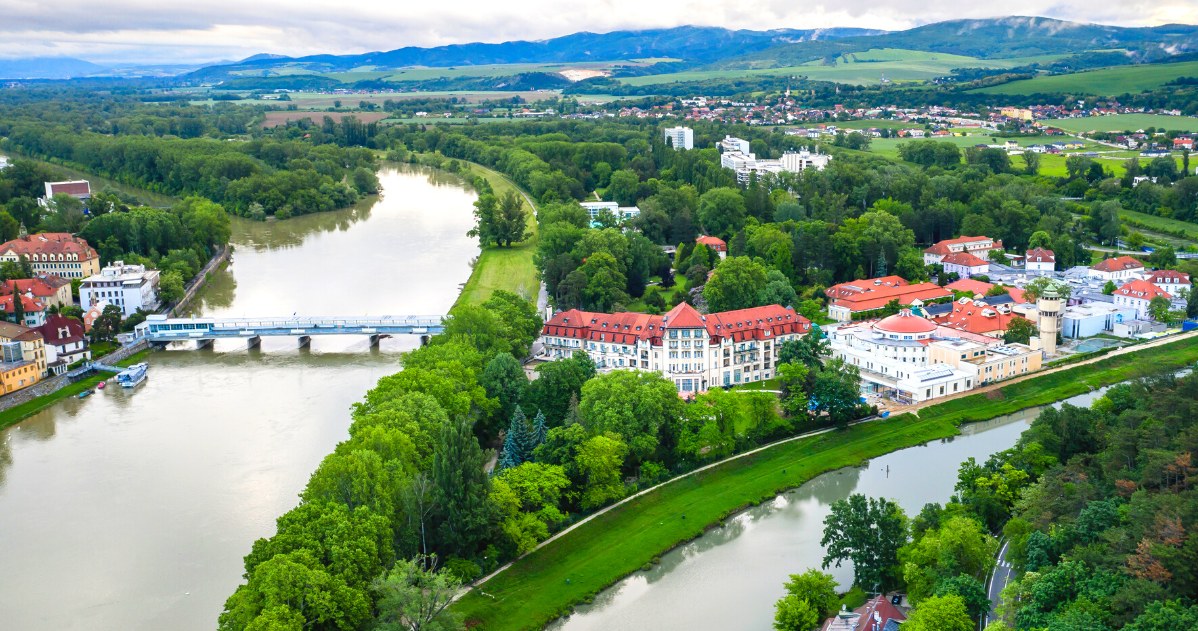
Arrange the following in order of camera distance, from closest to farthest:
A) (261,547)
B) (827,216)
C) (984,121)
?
(261,547) → (827,216) → (984,121)

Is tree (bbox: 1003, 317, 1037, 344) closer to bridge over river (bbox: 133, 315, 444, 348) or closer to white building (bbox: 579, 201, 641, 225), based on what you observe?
bridge over river (bbox: 133, 315, 444, 348)

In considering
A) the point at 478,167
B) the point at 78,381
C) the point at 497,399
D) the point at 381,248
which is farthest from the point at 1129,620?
the point at 478,167

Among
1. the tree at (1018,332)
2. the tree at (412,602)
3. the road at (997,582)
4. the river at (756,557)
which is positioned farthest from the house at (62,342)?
the tree at (1018,332)

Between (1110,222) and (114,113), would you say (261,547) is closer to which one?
(1110,222)

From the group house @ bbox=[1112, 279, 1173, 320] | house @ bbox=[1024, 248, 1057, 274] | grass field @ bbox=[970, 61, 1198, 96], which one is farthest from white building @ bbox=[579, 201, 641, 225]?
grass field @ bbox=[970, 61, 1198, 96]

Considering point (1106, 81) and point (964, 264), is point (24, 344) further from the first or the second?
point (1106, 81)

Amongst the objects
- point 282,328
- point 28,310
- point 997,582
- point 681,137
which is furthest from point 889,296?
point 681,137

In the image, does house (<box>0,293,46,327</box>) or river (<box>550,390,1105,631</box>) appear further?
house (<box>0,293,46,327</box>)
